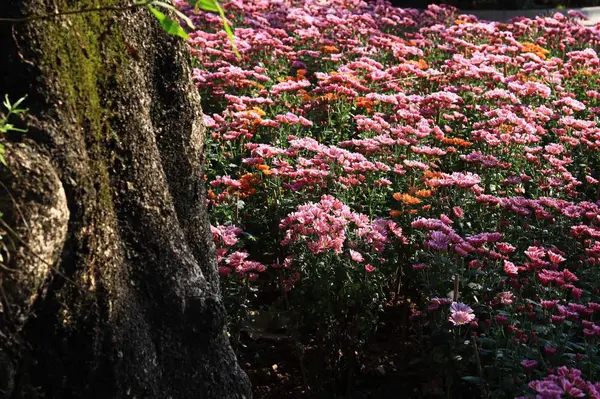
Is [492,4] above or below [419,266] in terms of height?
below

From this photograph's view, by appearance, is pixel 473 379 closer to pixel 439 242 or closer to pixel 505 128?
pixel 439 242

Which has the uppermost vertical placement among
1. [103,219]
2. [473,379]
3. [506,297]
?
[103,219]

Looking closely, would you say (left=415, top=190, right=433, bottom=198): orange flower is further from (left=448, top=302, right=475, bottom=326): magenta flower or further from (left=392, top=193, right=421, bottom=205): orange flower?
(left=448, top=302, right=475, bottom=326): magenta flower

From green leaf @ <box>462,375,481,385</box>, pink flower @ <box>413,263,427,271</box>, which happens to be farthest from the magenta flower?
pink flower @ <box>413,263,427,271</box>

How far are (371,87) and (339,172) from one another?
2319mm

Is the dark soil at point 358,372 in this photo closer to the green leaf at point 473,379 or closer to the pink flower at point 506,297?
the green leaf at point 473,379

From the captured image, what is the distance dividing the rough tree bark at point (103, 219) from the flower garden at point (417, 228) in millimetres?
1249

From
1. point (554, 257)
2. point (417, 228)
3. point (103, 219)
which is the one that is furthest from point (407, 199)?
point (103, 219)

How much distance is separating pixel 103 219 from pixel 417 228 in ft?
8.30

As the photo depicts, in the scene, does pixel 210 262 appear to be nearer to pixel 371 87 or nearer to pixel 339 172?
pixel 339 172

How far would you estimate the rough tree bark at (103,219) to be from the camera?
215 centimetres

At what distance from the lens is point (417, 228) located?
4.65m

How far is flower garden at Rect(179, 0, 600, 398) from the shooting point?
4027 millimetres

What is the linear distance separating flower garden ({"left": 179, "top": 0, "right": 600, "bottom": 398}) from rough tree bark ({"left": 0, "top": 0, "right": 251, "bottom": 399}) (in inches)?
49.2
